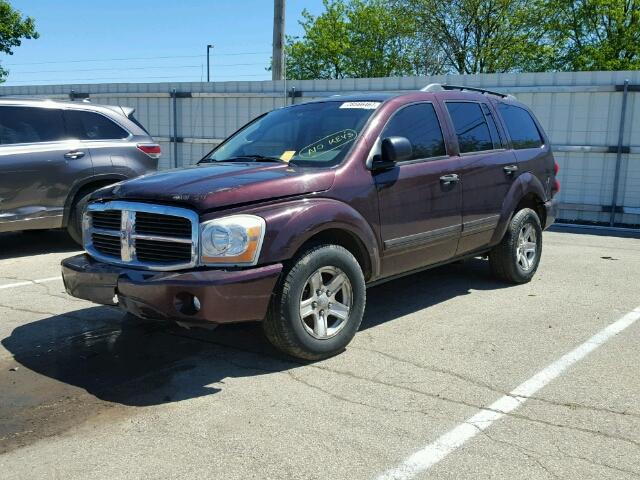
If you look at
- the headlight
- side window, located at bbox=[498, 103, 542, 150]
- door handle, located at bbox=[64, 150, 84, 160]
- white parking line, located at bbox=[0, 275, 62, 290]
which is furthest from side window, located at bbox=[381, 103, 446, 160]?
door handle, located at bbox=[64, 150, 84, 160]

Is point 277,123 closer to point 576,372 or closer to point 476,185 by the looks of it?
point 476,185

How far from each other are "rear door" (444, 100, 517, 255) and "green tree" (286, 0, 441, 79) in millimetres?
40726

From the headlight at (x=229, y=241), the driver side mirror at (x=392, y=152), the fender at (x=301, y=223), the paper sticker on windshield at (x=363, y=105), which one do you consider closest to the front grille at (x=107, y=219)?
the headlight at (x=229, y=241)

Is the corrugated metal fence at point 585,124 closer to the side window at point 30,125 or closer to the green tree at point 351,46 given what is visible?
the side window at point 30,125

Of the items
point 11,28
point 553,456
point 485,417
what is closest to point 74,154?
point 485,417

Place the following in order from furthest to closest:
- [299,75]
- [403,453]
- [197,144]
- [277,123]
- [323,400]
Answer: [299,75], [197,144], [277,123], [323,400], [403,453]

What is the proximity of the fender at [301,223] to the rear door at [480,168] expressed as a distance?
1.44 meters

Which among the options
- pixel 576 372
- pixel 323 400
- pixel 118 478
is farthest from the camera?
pixel 576 372

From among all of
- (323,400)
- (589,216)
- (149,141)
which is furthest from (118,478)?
(589,216)

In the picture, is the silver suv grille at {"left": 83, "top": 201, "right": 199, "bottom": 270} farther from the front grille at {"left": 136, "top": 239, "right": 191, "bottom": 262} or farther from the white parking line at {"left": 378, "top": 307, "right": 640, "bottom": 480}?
the white parking line at {"left": 378, "top": 307, "right": 640, "bottom": 480}

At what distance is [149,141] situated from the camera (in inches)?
354

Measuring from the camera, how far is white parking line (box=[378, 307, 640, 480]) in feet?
10.1

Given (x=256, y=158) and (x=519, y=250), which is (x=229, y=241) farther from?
(x=519, y=250)

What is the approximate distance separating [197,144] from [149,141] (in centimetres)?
585
